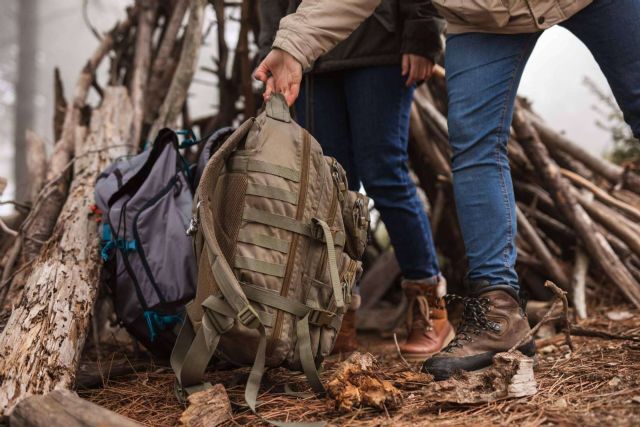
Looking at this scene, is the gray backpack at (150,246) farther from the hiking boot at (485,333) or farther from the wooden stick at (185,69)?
the wooden stick at (185,69)

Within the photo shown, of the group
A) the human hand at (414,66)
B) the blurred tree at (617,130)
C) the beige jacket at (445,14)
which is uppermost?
the beige jacket at (445,14)

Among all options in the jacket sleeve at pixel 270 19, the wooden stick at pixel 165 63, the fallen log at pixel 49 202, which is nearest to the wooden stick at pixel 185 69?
the wooden stick at pixel 165 63

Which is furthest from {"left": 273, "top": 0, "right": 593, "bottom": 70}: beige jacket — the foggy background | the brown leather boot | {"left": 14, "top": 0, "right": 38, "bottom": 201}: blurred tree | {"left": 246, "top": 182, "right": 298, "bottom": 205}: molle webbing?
{"left": 14, "top": 0, "right": 38, "bottom": 201}: blurred tree

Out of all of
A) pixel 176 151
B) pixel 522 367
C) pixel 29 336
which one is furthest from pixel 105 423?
pixel 176 151

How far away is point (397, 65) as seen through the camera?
2072 mm

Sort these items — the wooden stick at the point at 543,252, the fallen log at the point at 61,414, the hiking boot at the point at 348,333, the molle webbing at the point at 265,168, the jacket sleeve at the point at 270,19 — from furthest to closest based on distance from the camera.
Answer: the wooden stick at the point at 543,252
the hiking boot at the point at 348,333
the jacket sleeve at the point at 270,19
the molle webbing at the point at 265,168
the fallen log at the point at 61,414

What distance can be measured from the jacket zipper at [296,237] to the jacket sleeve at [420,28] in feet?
2.28

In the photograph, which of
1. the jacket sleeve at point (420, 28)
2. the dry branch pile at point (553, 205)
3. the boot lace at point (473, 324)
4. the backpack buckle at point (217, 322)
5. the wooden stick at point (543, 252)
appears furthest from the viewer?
the wooden stick at point (543, 252)

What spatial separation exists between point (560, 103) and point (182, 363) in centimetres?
736

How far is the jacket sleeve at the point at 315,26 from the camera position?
159cm

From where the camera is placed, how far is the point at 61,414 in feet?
3.83

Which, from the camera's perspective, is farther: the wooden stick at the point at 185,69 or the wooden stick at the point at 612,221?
the wooden stick at the point at 185,69

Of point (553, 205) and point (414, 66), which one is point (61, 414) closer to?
point (414, 66)

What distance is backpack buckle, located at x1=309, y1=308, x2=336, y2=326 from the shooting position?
58.7 inches
